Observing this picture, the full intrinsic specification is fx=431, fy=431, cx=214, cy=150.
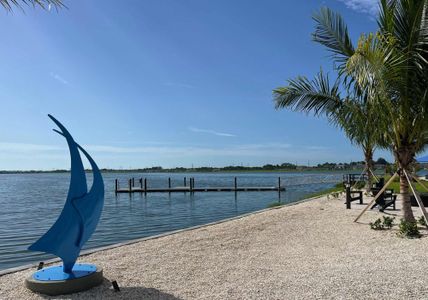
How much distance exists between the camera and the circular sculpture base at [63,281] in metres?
5.27

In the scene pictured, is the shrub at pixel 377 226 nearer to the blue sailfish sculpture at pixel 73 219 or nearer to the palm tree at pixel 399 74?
the palm tree at pixel 399 74

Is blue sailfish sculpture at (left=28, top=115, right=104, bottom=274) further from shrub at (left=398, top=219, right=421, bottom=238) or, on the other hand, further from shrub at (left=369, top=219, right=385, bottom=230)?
shrub at (left=369, top=219, right=385, bottom=230)

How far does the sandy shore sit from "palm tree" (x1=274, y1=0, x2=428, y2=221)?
217 cm

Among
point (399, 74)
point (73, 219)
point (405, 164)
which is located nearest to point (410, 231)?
point (405, 164)

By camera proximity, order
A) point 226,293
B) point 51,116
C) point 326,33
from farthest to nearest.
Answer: point 326,33 < point 51,116 < point 226,293

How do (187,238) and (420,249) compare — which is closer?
(420,249)

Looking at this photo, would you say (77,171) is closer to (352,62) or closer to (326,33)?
(352,62)

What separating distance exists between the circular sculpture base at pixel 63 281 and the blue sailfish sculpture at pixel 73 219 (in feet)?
0.60

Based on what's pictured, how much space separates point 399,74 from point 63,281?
24.8 ft

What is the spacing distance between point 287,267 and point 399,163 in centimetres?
470

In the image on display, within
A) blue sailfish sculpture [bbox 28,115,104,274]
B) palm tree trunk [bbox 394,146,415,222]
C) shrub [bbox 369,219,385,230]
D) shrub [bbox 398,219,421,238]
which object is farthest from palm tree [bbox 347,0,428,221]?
blue sailfish sculpture [bbox 28,115,104,274]

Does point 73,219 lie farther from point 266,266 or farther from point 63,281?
point 266,266

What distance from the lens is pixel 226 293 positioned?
515 cm

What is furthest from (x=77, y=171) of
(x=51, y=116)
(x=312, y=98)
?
(x=312, y=98)
